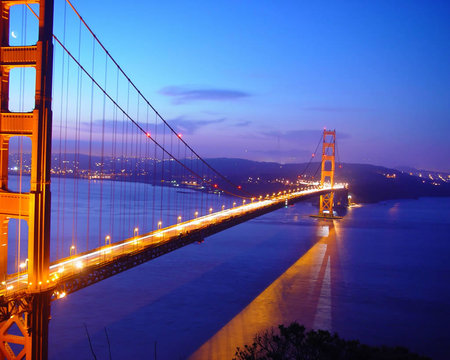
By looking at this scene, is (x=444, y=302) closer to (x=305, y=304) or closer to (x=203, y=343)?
(x=305, y=304)

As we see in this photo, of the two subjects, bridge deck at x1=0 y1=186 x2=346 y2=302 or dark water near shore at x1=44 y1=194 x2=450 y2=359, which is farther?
dark water near shore at x1=44 y1=194 x2=450 y2=359

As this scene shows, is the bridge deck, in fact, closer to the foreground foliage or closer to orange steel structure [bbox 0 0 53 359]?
orange steel structure [bbox 0 0 53 359]

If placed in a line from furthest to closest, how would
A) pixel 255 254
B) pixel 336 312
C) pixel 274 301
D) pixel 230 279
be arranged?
pixel 255 254, pixel 230 279, pixel 274 301, pixel 336 312

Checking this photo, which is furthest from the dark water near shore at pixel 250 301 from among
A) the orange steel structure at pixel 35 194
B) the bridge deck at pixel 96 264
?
the orange steel structure at pixel 35 194

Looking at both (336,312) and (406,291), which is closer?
(336,312)

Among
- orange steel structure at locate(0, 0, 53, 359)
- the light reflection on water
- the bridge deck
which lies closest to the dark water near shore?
the light reflection on water

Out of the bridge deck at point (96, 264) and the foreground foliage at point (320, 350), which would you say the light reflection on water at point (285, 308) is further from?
the foreground foliage at point (320, 350)

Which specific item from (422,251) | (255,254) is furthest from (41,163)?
(422,251)
